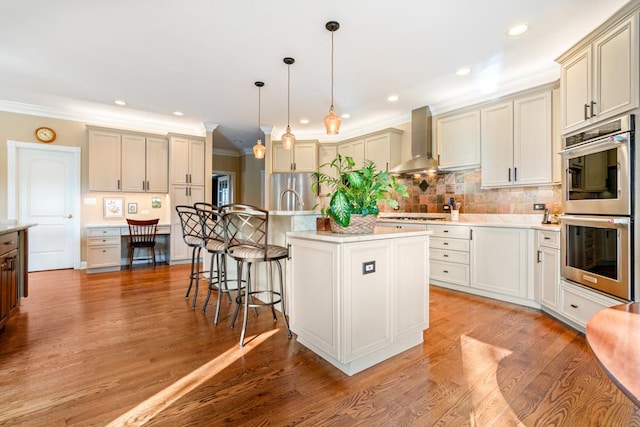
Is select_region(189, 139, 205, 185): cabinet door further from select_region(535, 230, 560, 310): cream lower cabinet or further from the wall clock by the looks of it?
select_region(535, 230, 560, 310): cream lower cabinet

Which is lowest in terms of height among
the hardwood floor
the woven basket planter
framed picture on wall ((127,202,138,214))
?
the hardwood floor

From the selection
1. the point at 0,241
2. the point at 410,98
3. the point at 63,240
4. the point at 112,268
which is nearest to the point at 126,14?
the point at 0,241

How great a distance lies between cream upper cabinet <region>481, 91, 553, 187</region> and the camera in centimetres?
332

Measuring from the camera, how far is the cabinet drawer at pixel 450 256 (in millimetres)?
3617

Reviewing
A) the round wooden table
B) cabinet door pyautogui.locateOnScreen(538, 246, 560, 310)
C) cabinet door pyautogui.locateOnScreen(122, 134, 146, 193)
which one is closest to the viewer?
the round wooden table

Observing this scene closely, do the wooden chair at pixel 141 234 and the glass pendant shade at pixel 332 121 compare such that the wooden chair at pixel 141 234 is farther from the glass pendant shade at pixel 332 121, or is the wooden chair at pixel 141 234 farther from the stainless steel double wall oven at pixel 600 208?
the stainless steel double wall oven at pixel 600 208

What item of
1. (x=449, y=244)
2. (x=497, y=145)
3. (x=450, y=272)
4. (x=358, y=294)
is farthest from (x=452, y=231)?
(x=358, y=294)

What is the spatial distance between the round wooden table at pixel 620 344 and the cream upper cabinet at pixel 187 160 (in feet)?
19.4

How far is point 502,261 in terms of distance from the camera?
3.28 metres

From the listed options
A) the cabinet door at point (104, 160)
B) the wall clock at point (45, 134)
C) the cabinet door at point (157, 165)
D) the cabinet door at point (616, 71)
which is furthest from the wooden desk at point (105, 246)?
the cabinet door at point (616, 71)

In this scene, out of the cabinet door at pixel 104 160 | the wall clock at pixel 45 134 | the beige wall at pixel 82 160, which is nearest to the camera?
the beige wall at pixel 82 160

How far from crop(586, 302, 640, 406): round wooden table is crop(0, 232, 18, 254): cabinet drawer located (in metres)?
3.51

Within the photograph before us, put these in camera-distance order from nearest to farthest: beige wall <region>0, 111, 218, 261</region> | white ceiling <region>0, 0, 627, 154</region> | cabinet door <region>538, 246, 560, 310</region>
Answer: white ceiling <region>0, 0, 627, 154</region>, cabinet door <region>538, 246, 560, 310</region>, beige wall <region>0, 111, 218, 261</region>

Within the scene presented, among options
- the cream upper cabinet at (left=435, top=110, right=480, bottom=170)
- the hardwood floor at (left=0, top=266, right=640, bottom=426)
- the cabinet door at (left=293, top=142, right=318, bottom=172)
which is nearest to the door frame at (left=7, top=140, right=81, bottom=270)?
the hardwood floor at (left=0, top=266, right=640, bottom=426)
